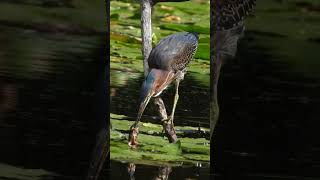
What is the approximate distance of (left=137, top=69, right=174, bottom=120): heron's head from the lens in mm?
3742

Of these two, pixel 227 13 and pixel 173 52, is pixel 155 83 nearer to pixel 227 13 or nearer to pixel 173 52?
pixel 173 52

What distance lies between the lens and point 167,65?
3748mm

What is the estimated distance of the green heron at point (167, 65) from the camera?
3723 mm

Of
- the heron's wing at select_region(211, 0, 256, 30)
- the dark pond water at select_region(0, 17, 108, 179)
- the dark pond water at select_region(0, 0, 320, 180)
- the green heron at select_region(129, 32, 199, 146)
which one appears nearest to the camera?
the dark pond water at select_region(0, 0, 320, 180)

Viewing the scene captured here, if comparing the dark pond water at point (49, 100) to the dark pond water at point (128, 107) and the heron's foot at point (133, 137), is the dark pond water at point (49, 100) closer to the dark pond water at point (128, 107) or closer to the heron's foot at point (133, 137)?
the dark pond water at point (128, 107)

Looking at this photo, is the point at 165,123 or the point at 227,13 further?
the point at 165,123

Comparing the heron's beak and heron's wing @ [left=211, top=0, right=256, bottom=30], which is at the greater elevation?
heron's wing @ [left=211, top=0, right=256, bottom=30]

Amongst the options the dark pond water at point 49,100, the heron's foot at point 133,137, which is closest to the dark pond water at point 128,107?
the dark pond water at point 49,100

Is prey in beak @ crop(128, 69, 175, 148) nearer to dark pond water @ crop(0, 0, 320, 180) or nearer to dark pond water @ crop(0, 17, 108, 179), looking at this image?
dark pond water @ crop(0, 0, 320, 180)

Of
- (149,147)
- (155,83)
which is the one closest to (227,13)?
(155,83)

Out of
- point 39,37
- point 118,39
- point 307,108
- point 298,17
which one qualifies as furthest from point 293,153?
point 39,37

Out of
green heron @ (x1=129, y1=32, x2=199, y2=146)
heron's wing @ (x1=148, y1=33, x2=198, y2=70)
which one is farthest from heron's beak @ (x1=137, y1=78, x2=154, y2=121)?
heron's wing @ (x1=148, y1=33, x2=198, y2=70)

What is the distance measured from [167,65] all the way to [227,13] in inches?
19.9

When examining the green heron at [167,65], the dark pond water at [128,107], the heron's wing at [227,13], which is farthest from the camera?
the green heron at [167,65]
